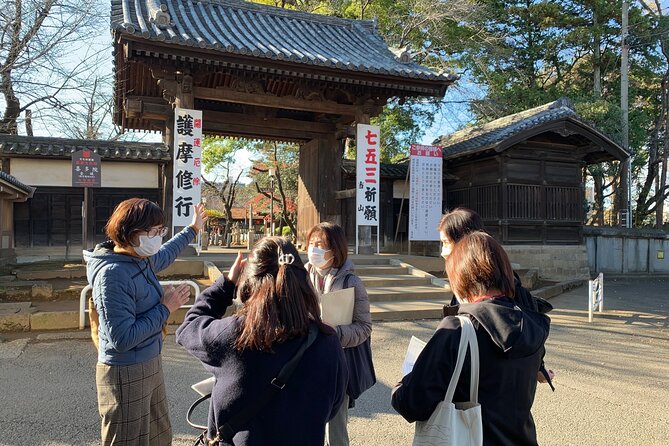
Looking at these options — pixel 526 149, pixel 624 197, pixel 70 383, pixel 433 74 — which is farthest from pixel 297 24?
pixel 624 197

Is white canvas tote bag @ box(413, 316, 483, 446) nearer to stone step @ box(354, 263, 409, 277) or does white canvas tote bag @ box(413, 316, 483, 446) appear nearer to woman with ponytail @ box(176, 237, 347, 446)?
woman with ponytail @ box(176, 237, 347, 446)

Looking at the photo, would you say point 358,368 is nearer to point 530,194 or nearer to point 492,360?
point 492,360

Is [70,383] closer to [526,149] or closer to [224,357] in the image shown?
[224,357]

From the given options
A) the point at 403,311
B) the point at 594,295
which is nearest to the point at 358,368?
the point at 403,311

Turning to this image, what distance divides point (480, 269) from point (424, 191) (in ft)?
33.3

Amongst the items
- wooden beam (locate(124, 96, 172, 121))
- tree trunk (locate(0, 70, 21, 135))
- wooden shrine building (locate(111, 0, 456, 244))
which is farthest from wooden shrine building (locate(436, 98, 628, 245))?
tree trunk (locate(0, 70, 21, 135))

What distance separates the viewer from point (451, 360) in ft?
5.25

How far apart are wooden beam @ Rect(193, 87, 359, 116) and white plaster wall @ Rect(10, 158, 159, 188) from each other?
376cm

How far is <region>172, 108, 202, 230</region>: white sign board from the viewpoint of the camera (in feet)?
28.5

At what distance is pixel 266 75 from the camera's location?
9.23 metres

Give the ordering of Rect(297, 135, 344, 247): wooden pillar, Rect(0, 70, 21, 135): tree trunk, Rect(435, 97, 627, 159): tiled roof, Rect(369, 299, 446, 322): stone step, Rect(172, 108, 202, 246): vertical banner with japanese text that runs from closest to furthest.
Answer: Rect(369, 299, 446, 322): stone step
Rect(0, 70, 21, 135): tree trunk
Rect(172, 108, 202, 246): vertical banner with japanese text
Rect(297, 135, 344, 247): wooden pillar
Rect(435, 97, 627, 159): tiled roof

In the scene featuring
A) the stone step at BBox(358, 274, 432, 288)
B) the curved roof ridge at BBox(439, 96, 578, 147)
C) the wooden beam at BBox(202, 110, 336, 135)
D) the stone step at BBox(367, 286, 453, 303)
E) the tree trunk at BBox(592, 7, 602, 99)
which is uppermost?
the tree trunk at BBox(592, 7, 602, 99)

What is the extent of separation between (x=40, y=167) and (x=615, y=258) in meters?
18.4

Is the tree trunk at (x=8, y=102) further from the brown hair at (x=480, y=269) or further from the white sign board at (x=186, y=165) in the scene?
the brown hair at (x=480, y=269)
